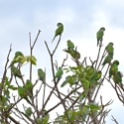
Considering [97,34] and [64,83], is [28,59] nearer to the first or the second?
[64,83]

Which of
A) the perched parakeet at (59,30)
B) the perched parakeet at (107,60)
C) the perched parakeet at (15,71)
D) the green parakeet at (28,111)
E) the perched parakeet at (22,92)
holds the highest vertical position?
the perched parakeet at (59,30)

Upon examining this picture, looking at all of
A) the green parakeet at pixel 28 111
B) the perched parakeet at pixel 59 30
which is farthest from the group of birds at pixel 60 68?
the green parakeet at pixel 28 111

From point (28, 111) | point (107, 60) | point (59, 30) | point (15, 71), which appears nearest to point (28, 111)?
point (28, 111)

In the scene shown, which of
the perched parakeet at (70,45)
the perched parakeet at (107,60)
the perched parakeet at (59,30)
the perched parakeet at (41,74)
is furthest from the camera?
the perched parakeet at (107,60)

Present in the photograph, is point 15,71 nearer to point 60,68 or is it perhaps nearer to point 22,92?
point 22,92

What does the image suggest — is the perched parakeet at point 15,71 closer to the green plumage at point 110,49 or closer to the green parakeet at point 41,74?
the green parakeet at point 41,74

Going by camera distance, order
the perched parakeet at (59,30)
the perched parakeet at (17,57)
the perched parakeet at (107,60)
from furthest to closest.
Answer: the perched parakeet at (107,60) → the perched parakeet at (59,30) → the perched parakeet at (17,57)

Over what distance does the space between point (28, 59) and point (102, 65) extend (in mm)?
1960

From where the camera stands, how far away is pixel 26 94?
2863mm

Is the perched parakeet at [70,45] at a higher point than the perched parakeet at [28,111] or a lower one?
higher

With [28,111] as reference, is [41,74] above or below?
above

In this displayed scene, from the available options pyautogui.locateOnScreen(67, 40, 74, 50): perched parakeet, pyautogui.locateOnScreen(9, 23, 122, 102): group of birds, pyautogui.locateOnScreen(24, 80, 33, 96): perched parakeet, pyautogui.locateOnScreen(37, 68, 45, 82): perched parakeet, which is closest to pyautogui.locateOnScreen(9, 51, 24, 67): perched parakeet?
pyautogui.locateOnScreen(9, 23, 122, 102): group of birds

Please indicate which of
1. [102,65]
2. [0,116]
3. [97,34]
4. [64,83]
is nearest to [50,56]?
[64,83]

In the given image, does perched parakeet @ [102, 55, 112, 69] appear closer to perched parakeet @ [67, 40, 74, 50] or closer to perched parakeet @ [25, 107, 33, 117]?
perched parakeet @ [67, 40, 74, 50]
